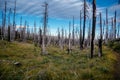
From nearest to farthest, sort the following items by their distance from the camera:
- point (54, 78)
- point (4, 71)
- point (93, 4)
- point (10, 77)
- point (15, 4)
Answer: point (54, 78), point (10, 77), point (4, 71), point (93, 4), point (15, 4)

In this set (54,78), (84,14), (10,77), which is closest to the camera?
(54,78)

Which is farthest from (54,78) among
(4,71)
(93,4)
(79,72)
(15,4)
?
(15,4)

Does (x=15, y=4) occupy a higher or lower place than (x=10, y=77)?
higher

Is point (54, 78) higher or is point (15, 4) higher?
point (15, 4)

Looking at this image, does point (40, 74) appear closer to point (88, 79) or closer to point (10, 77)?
point (10, 77)

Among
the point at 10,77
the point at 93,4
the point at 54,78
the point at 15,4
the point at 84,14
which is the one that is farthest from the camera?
the point at 15,4

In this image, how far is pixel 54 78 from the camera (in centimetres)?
1017

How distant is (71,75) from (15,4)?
40.0 metres

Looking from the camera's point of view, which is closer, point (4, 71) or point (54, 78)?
point (54, 78)

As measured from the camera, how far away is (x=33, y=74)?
35.3 feet

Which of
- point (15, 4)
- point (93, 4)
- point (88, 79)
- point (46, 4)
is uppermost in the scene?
point (15, 4)

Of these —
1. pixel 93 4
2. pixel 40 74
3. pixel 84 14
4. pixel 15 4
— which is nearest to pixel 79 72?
pixel 40 74

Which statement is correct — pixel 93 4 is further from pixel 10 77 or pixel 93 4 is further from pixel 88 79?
pixel 10 77

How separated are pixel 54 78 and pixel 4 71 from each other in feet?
15.4
